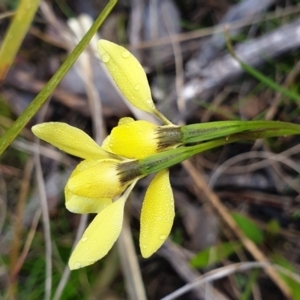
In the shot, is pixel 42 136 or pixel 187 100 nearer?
pixel 42 136

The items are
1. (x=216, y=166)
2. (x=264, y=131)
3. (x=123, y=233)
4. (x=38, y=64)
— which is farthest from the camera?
(x=38, y=64)

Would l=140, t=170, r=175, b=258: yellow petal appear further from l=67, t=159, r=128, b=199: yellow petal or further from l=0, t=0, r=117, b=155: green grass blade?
l=0, t=0, r=117, b=155: green grass blade

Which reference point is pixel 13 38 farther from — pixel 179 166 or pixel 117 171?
pixel 179 166

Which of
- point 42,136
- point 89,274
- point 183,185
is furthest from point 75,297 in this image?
point 42,136

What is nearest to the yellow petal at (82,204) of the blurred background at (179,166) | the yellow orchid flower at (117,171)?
the yellow orchid flower at (117,171)

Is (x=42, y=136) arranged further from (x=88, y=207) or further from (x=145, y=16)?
(x=145, y=16)

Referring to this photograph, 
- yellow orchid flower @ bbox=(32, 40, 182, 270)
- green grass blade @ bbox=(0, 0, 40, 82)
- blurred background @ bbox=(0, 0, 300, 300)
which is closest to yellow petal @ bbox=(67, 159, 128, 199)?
yellow orchid flower @ bbox=(32, 40, 182, 270)

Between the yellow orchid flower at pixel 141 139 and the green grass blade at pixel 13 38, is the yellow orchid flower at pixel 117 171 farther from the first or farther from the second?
the green grass blade at pixel 13 38

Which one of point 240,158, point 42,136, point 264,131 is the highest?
point 240,158
